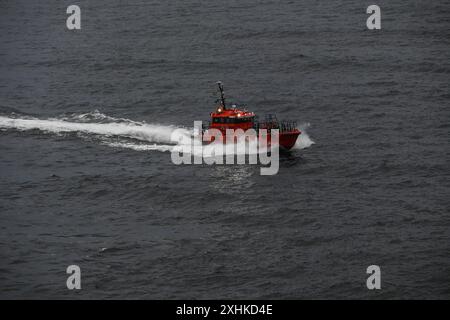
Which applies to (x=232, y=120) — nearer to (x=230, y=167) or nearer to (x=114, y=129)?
(x=230, y=167)

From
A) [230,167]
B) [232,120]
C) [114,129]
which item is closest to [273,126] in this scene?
[232,120]

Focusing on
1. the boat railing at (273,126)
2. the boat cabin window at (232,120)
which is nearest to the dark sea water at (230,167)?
the boat railing at (273,126)

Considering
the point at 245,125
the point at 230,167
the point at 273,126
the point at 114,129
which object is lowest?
the point at 230,167

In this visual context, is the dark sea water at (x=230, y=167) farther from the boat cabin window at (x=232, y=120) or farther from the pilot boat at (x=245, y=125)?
the boat cabin window at (x=232, y=120)

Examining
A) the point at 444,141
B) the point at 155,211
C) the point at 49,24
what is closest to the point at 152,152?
the point at 155,211

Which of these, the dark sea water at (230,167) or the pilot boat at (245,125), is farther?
the pilot boat at (245,125)
